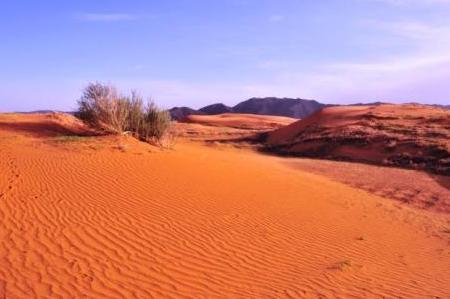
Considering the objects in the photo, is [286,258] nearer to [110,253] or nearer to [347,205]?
[110,253]

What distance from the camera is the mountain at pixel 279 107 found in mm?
65812

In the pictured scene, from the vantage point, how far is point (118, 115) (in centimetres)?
1667

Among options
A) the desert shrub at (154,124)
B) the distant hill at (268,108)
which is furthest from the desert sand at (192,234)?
the distant hill at (268,108)

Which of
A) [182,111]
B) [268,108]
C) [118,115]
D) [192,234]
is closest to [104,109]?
[118,115]

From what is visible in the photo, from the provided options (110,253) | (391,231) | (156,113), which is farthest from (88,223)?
(156,113)

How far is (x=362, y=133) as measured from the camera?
2228cm

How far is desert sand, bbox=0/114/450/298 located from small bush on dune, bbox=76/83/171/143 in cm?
331

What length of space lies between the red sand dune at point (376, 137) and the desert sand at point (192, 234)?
600 centimetres

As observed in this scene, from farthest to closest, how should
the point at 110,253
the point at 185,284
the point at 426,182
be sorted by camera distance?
the point at 426,182, the point at 110,253, the point at 185,284

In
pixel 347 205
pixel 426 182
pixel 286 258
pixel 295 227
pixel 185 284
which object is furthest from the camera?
pixel 426 182

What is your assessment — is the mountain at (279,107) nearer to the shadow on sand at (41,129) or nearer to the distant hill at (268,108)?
the distant hill at (268,108)

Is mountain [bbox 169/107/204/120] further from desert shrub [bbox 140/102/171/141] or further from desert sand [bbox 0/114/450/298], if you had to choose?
desert sand [bbox 0/114/450/298]

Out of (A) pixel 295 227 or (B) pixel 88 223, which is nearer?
(B) pixel 88 223

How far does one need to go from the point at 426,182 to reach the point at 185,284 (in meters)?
10.9
